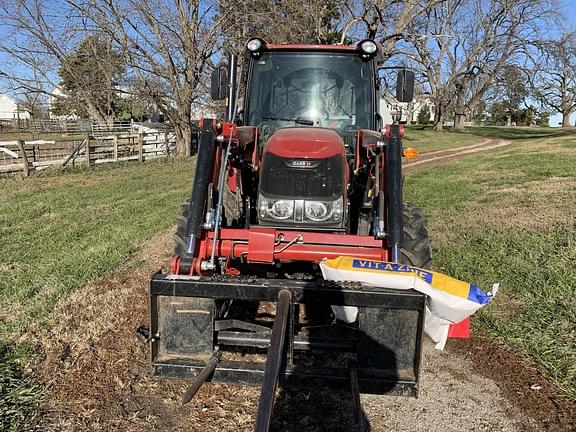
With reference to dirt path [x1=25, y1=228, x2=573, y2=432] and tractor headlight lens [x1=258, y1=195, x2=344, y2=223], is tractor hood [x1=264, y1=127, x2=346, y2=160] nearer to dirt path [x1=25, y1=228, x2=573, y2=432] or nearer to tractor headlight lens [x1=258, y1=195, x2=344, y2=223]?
tractor headlight lens [x1=258, y1=195, x2=344, y2=223]

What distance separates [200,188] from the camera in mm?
3588

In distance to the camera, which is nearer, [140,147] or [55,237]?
[55,237]

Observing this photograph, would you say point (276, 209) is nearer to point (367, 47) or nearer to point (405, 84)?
point (367, 47)

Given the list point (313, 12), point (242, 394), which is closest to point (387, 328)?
point (242, 394)

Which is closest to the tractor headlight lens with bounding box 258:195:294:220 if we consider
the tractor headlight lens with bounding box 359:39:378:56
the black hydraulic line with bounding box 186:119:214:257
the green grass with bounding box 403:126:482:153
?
the black hydraulic line with bounding box 186:119:214:257

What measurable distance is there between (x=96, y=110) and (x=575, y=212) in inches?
836

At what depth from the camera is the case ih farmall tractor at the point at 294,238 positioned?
9.48ft

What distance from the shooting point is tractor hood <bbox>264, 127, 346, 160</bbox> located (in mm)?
3816

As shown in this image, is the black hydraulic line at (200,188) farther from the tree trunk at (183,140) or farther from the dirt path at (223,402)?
the tree trunk at (183,140)

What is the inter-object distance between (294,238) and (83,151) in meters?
14.7

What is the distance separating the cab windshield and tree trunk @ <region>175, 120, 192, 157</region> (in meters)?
16.2

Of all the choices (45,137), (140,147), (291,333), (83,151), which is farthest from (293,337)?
(45,137)

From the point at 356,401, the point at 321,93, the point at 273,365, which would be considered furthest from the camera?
the point at 321,93

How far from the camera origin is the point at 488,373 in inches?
139
